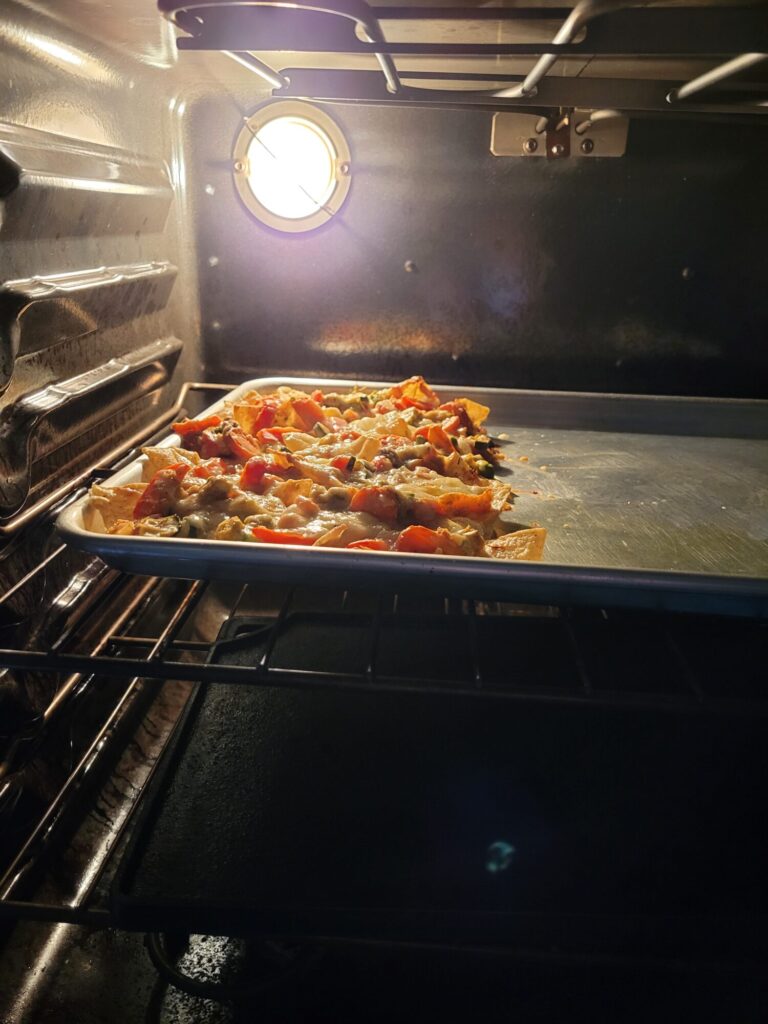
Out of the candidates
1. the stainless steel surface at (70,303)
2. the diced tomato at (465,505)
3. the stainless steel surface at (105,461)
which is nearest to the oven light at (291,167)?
A: the stainless steel surface at (70,303)

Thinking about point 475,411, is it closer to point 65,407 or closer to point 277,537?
point 277,537

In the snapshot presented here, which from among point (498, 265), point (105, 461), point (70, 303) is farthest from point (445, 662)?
point (498, 265)

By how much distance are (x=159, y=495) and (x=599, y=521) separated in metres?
0.91

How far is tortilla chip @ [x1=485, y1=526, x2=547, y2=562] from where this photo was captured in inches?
53.1

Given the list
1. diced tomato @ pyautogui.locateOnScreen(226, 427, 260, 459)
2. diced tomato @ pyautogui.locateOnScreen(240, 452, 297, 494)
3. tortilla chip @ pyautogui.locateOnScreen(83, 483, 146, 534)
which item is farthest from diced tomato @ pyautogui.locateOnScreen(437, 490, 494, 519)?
tortilla chip @ pyautogui.locateOnScreen(83, 483, 146, 534)

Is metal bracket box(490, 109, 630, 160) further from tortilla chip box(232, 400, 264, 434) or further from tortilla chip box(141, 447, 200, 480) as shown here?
tortilla chip box(141, 447, 200, 480)

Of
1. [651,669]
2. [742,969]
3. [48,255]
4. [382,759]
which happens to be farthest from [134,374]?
[742,969]

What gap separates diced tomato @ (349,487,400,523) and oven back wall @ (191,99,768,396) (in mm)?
935

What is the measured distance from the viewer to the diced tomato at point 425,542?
1.32 m

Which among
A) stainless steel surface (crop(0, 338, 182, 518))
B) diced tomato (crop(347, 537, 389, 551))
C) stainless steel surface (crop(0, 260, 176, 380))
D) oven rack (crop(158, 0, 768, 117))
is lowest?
diced tomato (crop(347, 537, 389, 551))

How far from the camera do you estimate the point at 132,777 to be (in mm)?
1739

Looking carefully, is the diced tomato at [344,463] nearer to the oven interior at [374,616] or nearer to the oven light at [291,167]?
the oven interior at [374,616]

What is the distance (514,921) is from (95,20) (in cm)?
178

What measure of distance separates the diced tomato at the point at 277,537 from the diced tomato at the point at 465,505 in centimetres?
30
